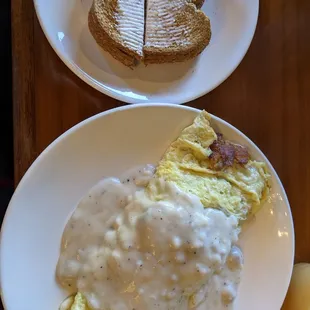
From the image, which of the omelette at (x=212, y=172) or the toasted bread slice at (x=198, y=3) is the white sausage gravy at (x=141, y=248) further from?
the toasted bread slice at (x=198, y=3)

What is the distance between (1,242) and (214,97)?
27.6 inches

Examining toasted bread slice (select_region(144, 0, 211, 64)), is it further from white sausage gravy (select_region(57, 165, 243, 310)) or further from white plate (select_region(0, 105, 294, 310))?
white sausage gravy (select_region(57, 165, 243, 310))

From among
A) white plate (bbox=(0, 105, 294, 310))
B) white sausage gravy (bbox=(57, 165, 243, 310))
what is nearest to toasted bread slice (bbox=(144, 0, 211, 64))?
white plate (bbox=(0, 105, 294, 310))

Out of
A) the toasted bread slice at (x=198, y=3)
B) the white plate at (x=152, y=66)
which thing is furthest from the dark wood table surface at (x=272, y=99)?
the toasted bread slice at (x=198, y=3)

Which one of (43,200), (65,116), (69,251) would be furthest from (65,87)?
(69,251)

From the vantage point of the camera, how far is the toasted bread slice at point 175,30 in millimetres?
1402

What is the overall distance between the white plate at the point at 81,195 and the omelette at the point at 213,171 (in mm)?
27

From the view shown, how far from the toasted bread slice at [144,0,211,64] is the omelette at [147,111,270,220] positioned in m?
0.18

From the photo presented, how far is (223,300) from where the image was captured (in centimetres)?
Answer: 140

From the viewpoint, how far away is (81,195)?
4.44ft

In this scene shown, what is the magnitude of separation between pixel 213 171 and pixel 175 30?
0.39m

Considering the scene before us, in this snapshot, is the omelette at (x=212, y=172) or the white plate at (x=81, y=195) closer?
the white plate at (x=81, y=195)

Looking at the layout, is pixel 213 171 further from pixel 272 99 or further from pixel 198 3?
pixel 198 3

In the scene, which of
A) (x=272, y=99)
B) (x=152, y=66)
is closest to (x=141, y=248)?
(x=152, y=66)
